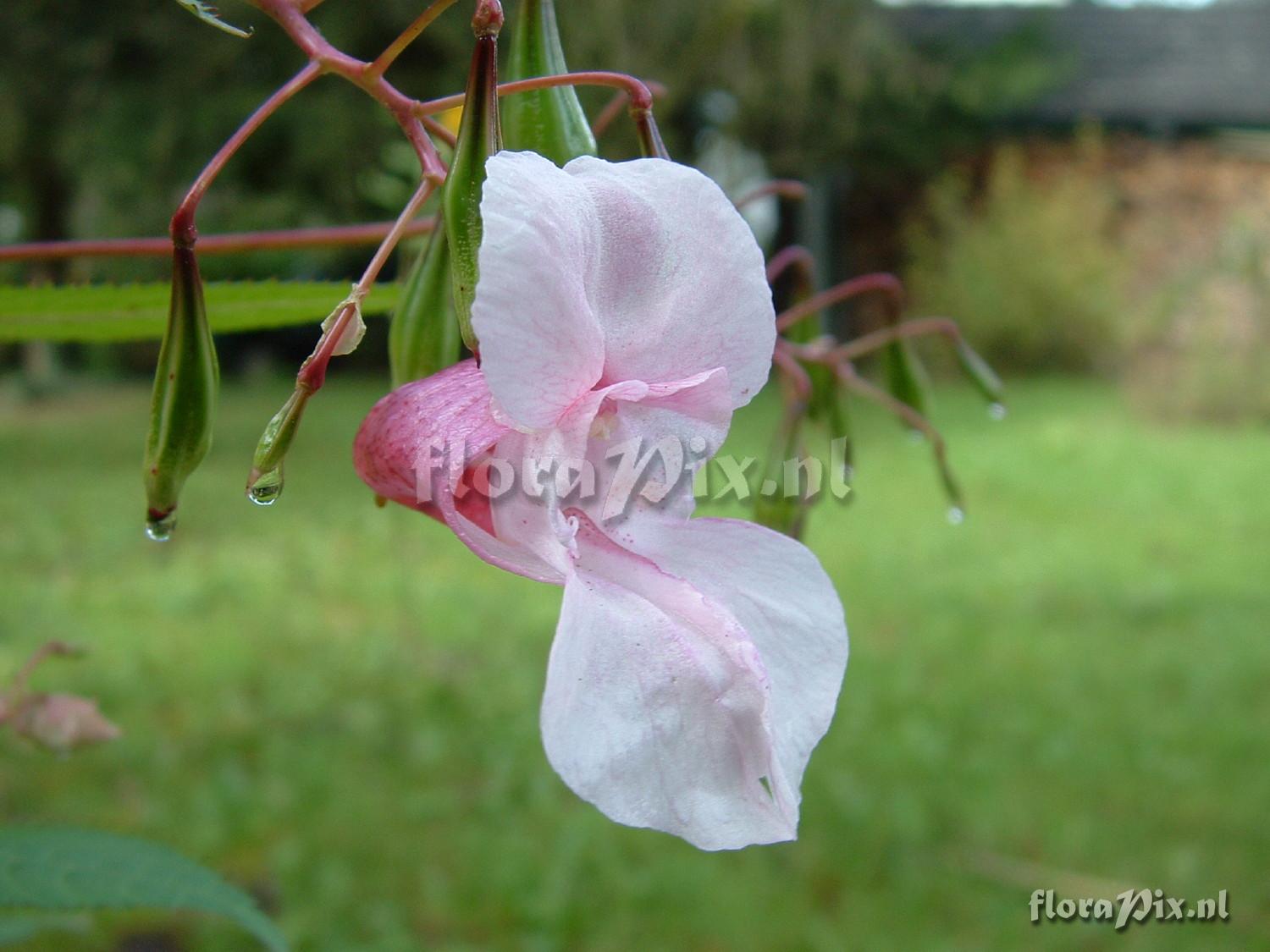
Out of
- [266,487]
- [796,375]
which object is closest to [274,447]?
[266,487]

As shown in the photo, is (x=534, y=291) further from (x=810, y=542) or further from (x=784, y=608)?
(x=810, y=542)

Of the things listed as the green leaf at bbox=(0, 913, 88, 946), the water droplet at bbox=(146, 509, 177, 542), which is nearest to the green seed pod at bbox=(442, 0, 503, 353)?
the water droplet at bbox=(146, 509, 177, 542)

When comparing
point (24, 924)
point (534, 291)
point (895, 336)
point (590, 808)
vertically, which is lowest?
point (590, 808)

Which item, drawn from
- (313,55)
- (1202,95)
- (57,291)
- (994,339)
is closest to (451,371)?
(313,55)

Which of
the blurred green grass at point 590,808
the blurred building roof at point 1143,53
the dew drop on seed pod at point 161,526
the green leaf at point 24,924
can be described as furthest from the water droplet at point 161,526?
the blurred building roof at point 1143,53

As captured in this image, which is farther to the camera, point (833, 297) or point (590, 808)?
point (590, 808)

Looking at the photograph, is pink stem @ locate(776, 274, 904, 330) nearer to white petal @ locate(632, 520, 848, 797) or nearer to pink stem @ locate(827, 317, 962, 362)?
pink stem @ locate(827, 317, 962, 362)
